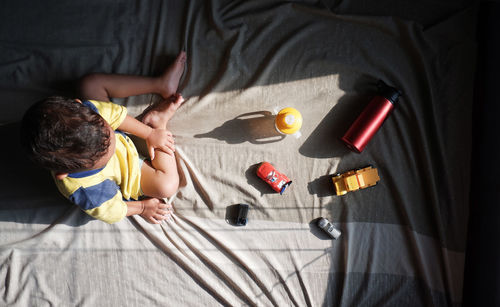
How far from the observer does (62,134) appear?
69 cm

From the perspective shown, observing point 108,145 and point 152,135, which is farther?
point 152,135

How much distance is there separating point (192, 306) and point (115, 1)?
3.23 ft

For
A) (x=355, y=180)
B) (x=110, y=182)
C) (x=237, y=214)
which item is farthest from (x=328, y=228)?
(x=110, y=182)

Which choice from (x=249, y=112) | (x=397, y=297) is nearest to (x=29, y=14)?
(x=249, y=112)

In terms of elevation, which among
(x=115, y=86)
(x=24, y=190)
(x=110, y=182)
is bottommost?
(x=24, y=190)

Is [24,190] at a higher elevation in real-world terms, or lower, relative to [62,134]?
lower

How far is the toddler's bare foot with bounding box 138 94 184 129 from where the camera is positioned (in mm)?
1021

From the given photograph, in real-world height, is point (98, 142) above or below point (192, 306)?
above

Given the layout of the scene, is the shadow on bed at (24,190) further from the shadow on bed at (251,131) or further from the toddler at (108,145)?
the shadow on bed at (251,131)

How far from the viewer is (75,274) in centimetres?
98

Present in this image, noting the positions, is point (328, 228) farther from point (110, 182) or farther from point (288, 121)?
point (110, 182)

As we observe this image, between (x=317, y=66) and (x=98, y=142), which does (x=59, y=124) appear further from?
(x=317, y=66)

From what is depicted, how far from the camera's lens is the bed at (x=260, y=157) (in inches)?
38.7

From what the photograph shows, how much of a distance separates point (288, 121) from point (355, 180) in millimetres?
262
